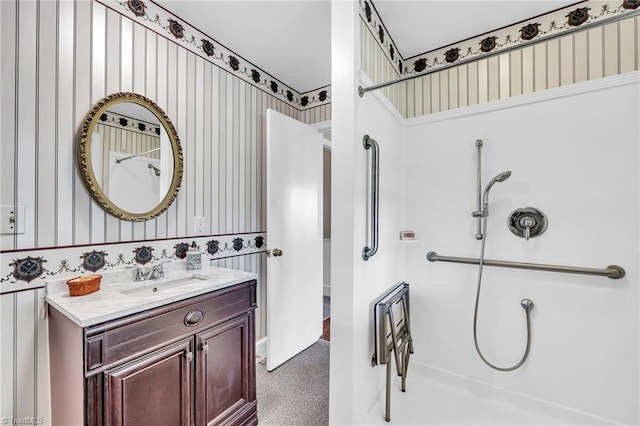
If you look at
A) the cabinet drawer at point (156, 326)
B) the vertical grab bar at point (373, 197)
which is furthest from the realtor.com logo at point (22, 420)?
the vertical grab bar at point (373, 197)

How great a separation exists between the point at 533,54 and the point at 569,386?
208 cm

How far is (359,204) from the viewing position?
1.42 meters

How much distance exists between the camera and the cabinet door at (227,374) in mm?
1322

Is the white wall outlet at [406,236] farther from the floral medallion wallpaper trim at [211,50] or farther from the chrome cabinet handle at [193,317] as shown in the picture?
the floral medallion wallpaper trim at [211,50]

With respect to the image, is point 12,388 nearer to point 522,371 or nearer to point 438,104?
point 522,371

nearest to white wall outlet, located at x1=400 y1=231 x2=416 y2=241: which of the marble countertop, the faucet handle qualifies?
the marble countertop

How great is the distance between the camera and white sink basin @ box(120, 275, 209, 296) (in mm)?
1370

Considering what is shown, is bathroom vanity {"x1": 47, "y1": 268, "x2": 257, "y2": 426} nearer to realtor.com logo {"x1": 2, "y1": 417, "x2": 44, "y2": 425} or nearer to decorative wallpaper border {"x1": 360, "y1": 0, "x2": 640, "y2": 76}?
realtor.com logo {"x1": 2, "y1": 417, "x2": 44, "y2": 425}

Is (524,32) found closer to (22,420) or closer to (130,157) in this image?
(130,157)

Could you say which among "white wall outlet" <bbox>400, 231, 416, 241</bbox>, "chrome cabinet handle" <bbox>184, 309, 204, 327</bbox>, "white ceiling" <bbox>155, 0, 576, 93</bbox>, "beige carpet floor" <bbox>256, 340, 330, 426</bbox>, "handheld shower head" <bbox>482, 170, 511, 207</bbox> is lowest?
"beige carpet floor" <bbox>256, 340, 330, 426</bbox>

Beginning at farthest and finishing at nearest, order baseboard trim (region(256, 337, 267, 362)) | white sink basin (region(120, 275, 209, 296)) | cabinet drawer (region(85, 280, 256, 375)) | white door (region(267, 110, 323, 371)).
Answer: baseboard trim (region(256, 337, 267, 362))
white door (region(267, 110, 323, 371))
white sink basin (region(120, 275, 209, 296))
cabinet drawer (region(85, 280, 256, 375))

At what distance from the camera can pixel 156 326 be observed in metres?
1.16

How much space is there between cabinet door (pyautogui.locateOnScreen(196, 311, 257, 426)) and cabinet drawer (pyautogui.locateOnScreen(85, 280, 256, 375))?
7cm

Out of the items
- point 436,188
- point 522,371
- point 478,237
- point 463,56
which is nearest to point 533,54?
point 463,56
